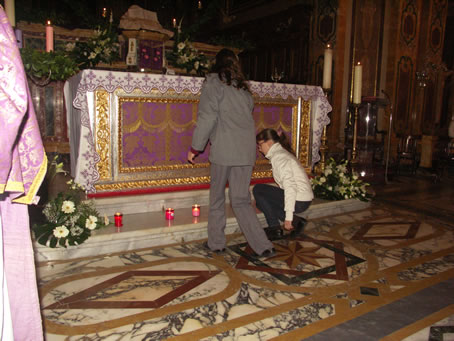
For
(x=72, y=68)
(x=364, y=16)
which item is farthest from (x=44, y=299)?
(x=364, y=16)

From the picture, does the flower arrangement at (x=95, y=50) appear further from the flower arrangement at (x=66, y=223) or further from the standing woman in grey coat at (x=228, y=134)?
the standing woman in grey coat at (x=228, y=134)

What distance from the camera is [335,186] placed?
17.5ft

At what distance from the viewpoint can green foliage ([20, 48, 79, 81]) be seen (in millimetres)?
3529

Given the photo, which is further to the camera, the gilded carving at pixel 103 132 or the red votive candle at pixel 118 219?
the gilded carving at pixel 103 132

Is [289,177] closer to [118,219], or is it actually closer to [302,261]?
[302,261]

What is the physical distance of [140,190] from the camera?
4406 millimetres

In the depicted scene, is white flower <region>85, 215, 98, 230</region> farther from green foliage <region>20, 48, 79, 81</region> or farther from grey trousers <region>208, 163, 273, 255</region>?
green foliage <region>20, 48, 79, 81</region>

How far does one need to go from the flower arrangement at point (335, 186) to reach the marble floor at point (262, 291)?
3.50 ft

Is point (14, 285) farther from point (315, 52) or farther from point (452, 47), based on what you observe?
point (452, 47)

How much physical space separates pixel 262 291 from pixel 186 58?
3.37 meters

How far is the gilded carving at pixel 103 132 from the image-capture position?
415cm

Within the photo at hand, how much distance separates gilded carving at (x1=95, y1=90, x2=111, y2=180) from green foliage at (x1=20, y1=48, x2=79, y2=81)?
18.0 inches

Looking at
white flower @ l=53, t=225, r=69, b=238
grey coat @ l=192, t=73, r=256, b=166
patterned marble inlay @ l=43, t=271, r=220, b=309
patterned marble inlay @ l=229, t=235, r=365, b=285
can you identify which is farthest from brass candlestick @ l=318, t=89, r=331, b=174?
white flower @ l=53, t=225, r=69, b=238

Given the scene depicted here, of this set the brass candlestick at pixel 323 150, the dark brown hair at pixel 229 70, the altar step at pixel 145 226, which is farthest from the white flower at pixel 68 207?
the brass candlestick at pixel 323 150
